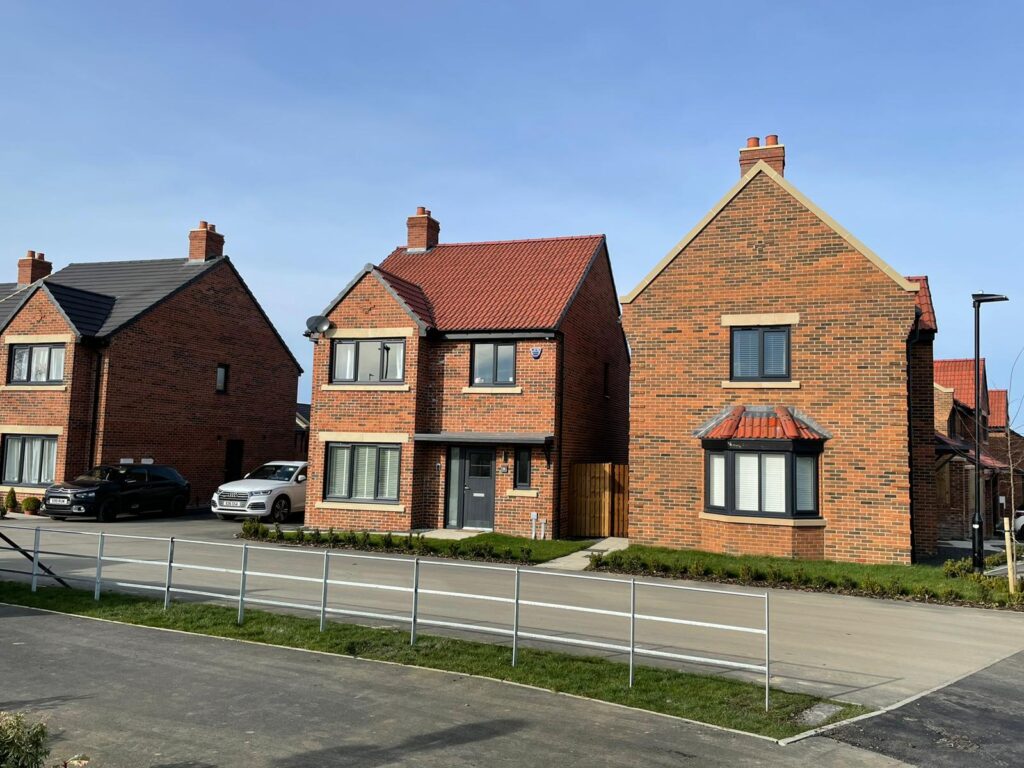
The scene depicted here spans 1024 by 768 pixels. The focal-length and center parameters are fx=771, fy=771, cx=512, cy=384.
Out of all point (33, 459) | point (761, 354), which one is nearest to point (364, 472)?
point (761, 354)

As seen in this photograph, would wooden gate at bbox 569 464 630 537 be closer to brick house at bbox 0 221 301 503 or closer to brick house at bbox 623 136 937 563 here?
brick house at bbox 623 136 937 563

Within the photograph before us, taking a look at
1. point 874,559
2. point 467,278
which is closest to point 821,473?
point 874,559

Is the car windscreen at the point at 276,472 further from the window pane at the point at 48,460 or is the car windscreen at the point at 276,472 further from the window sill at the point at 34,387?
the window sill at the point at 34,387

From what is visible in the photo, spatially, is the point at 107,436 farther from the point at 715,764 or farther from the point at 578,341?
the point at 715,764

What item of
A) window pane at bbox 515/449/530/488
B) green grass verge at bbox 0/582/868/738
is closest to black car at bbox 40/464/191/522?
window pane at bbox 515/449/530/488

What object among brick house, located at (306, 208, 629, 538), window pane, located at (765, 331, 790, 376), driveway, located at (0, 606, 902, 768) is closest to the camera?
driveway, located at (0, 606, 902, 768)

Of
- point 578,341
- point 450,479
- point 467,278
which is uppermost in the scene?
point 467,278

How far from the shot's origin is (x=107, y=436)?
26859 mm

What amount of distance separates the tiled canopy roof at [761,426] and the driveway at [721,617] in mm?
4223

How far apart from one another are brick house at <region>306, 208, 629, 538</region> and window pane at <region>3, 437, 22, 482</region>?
480 inches

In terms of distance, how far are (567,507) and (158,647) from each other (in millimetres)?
14024

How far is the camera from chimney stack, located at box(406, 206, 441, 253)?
90.5ft

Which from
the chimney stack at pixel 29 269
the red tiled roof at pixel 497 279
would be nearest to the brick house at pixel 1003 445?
the red tiled roof at pixel 497 279

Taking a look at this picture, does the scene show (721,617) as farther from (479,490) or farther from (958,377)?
(958,377)
